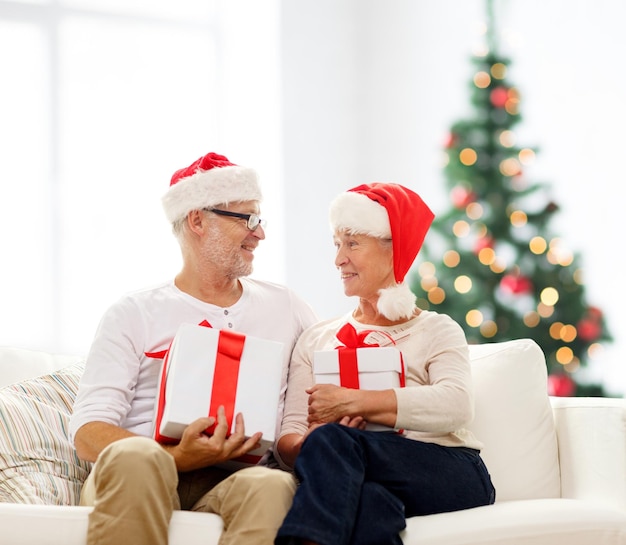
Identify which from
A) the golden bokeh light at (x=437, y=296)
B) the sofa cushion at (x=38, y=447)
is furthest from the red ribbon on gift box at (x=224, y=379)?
the golden bokeh light at (x=437, y=296)

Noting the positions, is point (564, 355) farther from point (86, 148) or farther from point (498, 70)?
point (86, 148)

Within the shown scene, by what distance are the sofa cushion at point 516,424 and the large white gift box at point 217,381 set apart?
0.66 meters

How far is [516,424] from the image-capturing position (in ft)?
8.00

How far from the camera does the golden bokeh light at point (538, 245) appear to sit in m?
4.04

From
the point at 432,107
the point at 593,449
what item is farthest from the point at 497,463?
the point at 432,107

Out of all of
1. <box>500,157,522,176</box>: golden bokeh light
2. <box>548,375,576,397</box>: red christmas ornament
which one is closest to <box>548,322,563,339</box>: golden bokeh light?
<box>548,375,576,397</box>: red christmas ornament

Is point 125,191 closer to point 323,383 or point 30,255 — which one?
point 30,255

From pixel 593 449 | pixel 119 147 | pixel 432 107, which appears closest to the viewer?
pixel 593 449

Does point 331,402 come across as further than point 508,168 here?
No

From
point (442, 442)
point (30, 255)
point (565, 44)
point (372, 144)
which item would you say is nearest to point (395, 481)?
point (442, 442)

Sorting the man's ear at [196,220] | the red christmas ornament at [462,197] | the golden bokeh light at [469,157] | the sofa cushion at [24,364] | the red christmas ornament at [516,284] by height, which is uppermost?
the golden bokeh light at [469,157]

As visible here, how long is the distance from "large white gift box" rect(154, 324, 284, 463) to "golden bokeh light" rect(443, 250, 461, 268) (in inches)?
85.2

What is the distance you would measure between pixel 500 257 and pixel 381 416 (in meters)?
2.39

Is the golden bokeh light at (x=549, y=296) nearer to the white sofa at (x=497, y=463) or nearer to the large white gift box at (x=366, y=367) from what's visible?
the white sofa at (x=497, y=463)
